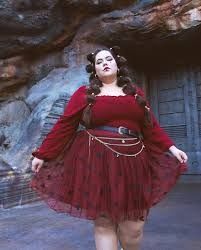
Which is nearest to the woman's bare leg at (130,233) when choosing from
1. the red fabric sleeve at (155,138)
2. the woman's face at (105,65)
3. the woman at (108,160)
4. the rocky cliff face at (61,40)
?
the woman at (108,160)

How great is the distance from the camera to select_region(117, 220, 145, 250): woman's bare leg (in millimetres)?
1849

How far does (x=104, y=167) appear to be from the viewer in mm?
1782

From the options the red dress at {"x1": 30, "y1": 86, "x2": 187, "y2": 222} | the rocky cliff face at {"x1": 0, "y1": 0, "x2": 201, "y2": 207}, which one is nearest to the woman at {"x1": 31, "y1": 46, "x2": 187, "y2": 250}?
the red dress at {"x1": 30, "y1": 86, "x2": 187, "y2": 222}

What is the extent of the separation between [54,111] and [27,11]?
180cm

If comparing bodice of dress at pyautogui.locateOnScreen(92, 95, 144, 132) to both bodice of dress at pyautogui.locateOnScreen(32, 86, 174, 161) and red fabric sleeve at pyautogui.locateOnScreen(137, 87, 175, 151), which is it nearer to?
bodice of dress at pyautogui.locateOnScreen(32, 86, 174, 161)

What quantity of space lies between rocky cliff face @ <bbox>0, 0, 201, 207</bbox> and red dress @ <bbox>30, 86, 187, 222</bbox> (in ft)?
11.0

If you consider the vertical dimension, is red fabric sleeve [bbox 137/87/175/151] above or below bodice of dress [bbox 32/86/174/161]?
below

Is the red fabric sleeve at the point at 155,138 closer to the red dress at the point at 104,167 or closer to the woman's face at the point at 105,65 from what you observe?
the red dress at the point at 104,167

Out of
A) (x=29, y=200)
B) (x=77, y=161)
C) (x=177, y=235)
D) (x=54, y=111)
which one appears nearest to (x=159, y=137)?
(x=77, y=161)

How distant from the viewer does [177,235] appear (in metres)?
2.86

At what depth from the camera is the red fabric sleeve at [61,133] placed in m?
1.87

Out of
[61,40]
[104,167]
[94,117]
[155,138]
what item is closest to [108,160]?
[104,167]

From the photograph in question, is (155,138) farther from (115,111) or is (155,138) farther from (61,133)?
(61,133)
